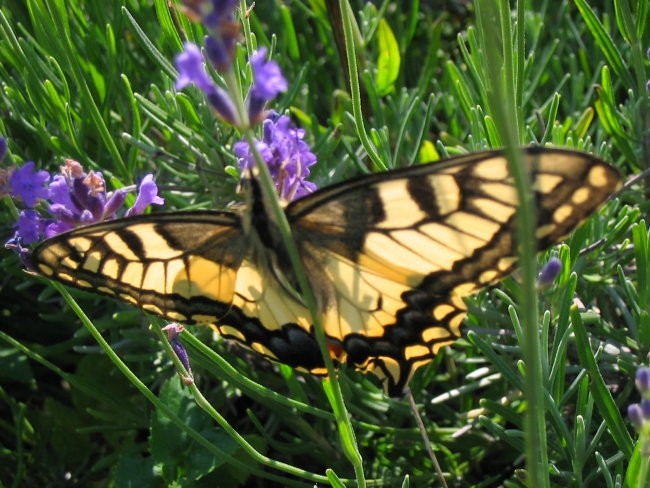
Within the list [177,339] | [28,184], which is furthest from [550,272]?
[28,184]

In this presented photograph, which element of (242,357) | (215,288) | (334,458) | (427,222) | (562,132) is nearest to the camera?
(427,222)

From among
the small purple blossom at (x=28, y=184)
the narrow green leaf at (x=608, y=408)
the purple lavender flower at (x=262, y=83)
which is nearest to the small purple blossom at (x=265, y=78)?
the purple lavender flower at (x=262, y=83)

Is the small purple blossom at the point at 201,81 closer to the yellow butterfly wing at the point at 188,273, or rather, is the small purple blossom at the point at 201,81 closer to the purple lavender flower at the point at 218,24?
the purple lavender flower at the point at 218,24

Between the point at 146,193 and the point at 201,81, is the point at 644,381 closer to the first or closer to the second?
the point at 201,81

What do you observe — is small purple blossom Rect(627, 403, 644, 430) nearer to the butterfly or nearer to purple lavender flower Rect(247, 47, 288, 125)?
the butterfly

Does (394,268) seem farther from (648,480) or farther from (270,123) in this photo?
(648,480)

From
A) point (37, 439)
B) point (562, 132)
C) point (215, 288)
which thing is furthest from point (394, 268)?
point (37, 439)
